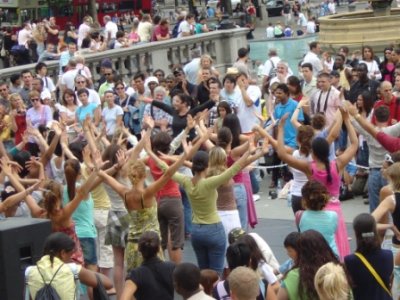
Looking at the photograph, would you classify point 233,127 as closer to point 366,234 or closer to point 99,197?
point 99,197

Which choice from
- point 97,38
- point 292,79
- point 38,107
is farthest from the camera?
point 97,38

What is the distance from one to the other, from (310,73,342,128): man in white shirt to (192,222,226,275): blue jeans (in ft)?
16.8

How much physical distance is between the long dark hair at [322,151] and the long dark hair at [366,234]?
7.19 ft

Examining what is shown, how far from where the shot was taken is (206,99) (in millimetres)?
17234

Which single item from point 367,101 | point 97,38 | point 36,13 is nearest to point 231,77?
point 367,101

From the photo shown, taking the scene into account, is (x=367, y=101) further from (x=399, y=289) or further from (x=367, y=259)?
(x=367, y=259)

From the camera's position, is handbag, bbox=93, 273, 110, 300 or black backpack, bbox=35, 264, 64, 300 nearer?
black backpack, bbox=35, 264, 64, 300

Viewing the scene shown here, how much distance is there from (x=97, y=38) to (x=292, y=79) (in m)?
12.3

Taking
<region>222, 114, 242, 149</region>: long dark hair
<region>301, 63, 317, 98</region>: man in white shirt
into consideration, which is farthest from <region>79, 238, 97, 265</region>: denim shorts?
<region>301, 63, 317, 98</region>: man in white shirt

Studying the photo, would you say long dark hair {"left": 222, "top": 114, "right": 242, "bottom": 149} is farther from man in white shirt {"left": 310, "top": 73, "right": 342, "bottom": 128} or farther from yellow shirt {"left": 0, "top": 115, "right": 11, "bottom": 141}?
yellow shirt {"left": 0, "top": 115, "right": 11, "bottom": 141}

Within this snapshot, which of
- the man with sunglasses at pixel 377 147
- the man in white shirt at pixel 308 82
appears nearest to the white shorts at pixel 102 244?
the man with sunglasses at pixel 377 147

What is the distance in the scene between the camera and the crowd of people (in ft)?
27.4

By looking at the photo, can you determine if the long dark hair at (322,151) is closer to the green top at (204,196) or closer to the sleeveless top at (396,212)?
the green top at (204,196)

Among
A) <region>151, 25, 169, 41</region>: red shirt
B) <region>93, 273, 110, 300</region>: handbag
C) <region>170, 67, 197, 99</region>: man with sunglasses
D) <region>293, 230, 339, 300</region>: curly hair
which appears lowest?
<region>151, 25, 169, 41</region>: red shirt
